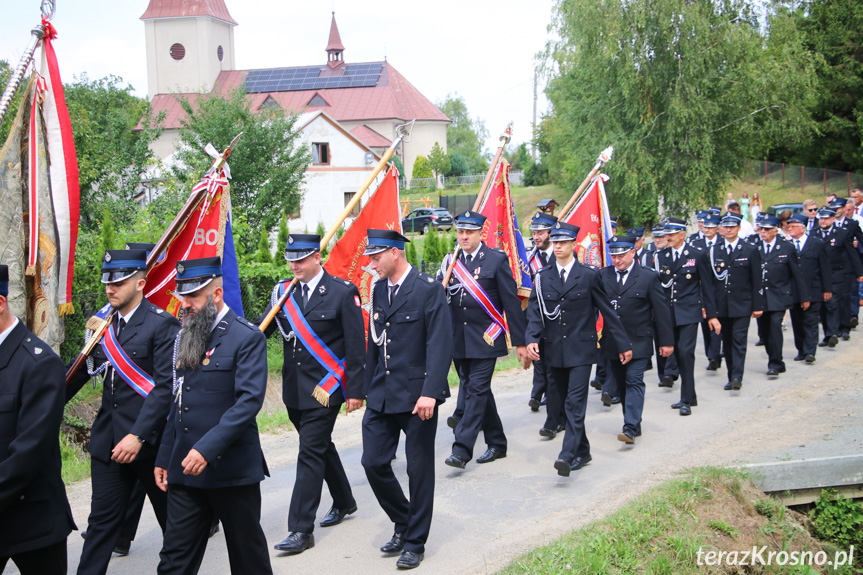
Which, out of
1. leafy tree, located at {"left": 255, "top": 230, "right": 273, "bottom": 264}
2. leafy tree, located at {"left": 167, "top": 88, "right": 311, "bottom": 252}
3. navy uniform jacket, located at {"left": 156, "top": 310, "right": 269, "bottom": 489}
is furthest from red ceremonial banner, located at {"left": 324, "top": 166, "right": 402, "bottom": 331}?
leafy tree, located at {"left": 167, "top": 88, "right": 311, "bottom": 252}

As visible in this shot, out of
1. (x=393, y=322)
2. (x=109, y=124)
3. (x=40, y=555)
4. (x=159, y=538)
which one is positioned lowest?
(x=159, y=538)

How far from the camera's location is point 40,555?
158 inches

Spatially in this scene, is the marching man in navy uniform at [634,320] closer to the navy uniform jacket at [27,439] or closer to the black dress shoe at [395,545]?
→ the black dress shoe at [395,545]

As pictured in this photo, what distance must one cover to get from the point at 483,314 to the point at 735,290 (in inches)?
180

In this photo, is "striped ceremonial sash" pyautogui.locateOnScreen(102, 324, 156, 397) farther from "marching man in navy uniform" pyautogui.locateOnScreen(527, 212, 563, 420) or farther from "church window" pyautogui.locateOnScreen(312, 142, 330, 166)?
"church window" pyautogui.locateOnScreen(312, 142, 330, 166)

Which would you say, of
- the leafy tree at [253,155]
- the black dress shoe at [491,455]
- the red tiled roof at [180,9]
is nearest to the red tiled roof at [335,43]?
the red tiled roof at [180,9]

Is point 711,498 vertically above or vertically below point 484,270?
below

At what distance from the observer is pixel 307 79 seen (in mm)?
74750

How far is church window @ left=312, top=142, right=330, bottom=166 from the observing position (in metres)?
50.2

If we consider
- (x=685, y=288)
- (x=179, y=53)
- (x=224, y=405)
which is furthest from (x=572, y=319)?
(x=179, y=53)

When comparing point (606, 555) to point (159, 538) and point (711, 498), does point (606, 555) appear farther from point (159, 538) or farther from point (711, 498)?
point (159, 538)

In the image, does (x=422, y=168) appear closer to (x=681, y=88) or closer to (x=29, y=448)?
(x=681, y=88)

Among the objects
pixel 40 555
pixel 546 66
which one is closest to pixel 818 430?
pixel 40 555

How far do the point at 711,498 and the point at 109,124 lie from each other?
25130 millimetres
